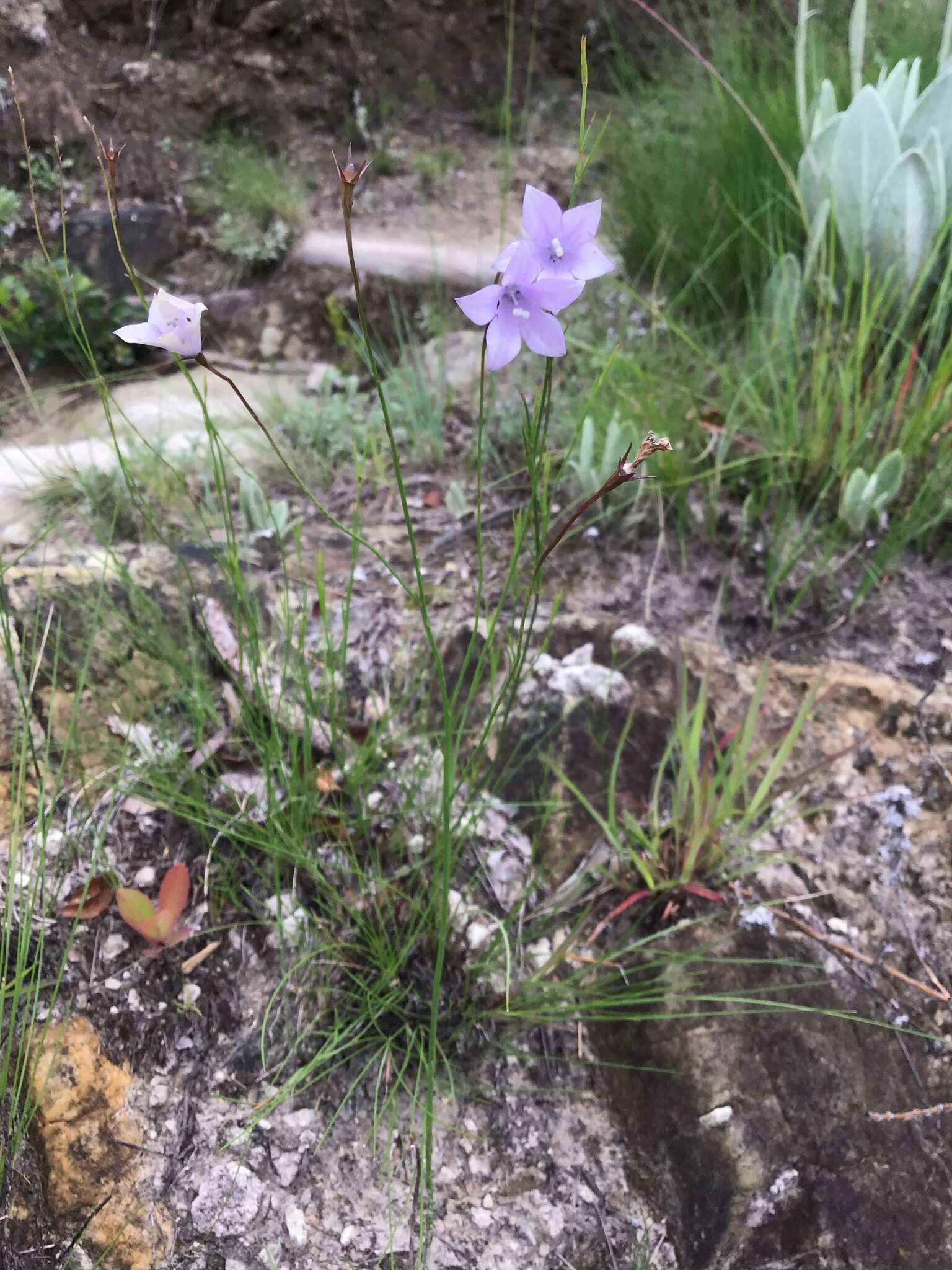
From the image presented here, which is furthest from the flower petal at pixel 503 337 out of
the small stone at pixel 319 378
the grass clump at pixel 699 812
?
the small stone at pixel 319 378

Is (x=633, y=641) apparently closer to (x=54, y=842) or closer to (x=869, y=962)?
(x=869, y=962)

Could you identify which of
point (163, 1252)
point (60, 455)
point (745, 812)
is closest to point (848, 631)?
point (745, 812)

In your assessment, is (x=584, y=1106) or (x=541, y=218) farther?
(x=584, y=1106)

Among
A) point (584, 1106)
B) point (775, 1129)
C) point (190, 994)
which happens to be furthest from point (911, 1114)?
point (190, 994)

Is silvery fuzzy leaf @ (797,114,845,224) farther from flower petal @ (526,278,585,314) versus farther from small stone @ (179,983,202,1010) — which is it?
small stone @ (179,983,202,1010)

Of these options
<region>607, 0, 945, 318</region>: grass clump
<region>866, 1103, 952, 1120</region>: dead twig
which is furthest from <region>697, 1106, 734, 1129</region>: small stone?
<region>607, 0, 945, 318</region>: grass clump

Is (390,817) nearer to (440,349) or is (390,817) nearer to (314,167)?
(440,349)
